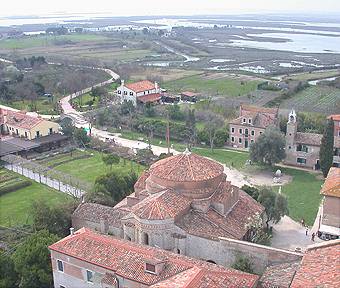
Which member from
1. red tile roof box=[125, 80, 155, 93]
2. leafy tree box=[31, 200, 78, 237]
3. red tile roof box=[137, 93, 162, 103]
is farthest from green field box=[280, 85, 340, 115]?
leafy tree box=[31, 200, 78, 237]

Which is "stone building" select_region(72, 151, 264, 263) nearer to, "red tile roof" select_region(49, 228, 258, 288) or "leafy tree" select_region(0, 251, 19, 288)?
"red tile roof" select_region(49, 228, 258, 288)

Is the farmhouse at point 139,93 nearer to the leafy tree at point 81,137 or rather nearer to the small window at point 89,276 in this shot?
the leafy tree at point 81,137

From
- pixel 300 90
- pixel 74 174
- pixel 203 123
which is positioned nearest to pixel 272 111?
pixel 203 123

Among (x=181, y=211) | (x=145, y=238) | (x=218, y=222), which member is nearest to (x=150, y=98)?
(x=218, y=222)

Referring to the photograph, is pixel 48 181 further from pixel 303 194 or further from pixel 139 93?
pixel 139 93

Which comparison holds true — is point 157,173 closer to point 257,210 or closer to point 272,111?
point 257,210

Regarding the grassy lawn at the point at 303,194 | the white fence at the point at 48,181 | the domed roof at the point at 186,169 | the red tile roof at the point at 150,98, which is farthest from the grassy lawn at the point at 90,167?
the red tile roof at the point at 150,98
